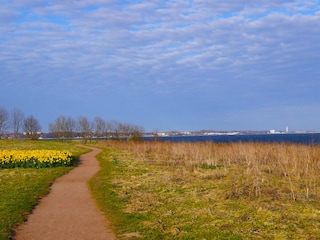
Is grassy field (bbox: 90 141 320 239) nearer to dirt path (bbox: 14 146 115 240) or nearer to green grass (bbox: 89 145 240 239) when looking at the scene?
green grass (bbox: 89 145 240 239)

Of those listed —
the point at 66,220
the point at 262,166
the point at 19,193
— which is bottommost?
the point at 66,220

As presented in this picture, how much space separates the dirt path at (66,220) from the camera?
699 cm

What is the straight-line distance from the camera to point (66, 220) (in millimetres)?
8141

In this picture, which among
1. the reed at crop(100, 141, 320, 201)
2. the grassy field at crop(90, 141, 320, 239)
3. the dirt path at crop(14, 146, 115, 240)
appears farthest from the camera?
the reed at crop(100, 141, 320, 201)

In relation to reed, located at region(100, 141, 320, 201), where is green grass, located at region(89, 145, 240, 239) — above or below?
below

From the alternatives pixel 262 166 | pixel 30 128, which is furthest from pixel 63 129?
pixel 262 166

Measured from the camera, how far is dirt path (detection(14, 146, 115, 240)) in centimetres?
699

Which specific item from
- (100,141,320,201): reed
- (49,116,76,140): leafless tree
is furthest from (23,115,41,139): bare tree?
(100,141,320,201): reed

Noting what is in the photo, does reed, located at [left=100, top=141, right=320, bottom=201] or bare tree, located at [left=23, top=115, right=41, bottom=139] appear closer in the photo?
reed, located at [left=100, top=141, right=320, bottom=201]

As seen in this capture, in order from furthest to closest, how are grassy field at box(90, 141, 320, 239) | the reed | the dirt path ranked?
the reed
grassy field at box(90, 141, 320, 239)
the dirt path

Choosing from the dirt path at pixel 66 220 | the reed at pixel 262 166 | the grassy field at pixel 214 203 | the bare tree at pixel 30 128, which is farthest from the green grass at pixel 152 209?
the bare tree at pixel 30 128

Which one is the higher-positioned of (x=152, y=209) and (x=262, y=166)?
(x=262, y=166)

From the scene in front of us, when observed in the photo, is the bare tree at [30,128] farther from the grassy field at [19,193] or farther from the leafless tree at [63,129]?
the grassy field at [19,193]

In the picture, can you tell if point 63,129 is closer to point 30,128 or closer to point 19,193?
point 30,128
